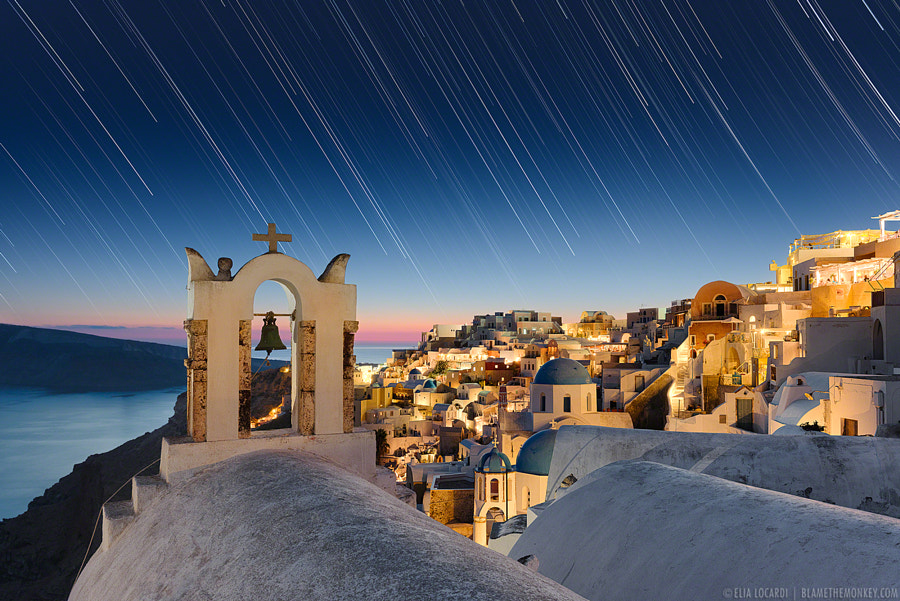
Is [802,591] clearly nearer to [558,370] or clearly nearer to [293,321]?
[293,321]

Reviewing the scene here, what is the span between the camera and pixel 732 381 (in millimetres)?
28016

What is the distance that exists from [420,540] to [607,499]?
407cm

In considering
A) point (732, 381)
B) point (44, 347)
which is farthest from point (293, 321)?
point (44, 347)

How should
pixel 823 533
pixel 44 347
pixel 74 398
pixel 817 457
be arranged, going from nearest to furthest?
1. pixel 823 533
2. pixel 817 457
3. pixel 74 398
4. pixel 44 347

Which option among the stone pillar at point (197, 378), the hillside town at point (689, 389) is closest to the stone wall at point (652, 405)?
the hillside town at point (689, 389)

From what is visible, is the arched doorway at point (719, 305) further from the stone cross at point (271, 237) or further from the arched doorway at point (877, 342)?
the stone cross at point (271, 237)

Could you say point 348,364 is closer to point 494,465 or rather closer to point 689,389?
point 494,465

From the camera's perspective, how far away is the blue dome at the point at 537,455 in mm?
19062

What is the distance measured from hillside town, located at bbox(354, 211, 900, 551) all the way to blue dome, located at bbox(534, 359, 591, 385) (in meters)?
0.06

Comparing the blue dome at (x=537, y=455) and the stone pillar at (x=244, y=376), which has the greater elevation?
the stone pillar at (x=244, y=376)

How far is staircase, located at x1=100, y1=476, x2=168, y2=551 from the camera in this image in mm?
4332

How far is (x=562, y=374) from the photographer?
24828 mm

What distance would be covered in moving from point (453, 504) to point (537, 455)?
5901 millimetres

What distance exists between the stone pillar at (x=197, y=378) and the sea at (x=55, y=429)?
6263 cm
